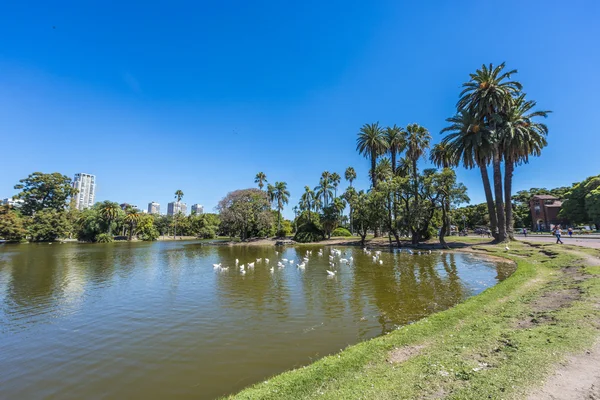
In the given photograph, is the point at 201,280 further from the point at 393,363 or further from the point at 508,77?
the point at 508,77

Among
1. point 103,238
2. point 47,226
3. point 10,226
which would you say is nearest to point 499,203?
point 103,238

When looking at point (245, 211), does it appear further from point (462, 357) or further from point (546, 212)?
point (546, 212)

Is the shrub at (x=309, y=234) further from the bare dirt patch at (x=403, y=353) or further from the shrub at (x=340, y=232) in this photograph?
the bare dirt patch at (x=403, y=353)

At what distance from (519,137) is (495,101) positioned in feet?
16.9

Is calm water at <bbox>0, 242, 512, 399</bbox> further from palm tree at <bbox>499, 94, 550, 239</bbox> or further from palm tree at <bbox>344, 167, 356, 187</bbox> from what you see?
palm tree at <bbox>344, 167, 356, 187</bbox>

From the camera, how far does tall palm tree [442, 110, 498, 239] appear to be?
34500mm

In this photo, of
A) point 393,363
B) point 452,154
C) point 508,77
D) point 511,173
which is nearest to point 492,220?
point 511,173

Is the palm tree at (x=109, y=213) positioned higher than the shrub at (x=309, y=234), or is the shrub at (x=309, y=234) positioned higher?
the palm tree at (x=109, y=213)

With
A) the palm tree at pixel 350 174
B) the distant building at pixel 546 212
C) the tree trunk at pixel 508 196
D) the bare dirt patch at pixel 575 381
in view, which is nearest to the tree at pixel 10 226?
the palm tree at pixel 350 174

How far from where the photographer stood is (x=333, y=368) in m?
6.03

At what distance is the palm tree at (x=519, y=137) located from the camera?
3406 centimetres

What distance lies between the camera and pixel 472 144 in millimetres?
35719

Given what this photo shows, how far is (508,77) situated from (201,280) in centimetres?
4095

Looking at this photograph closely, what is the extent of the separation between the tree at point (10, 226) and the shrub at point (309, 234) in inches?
2708
